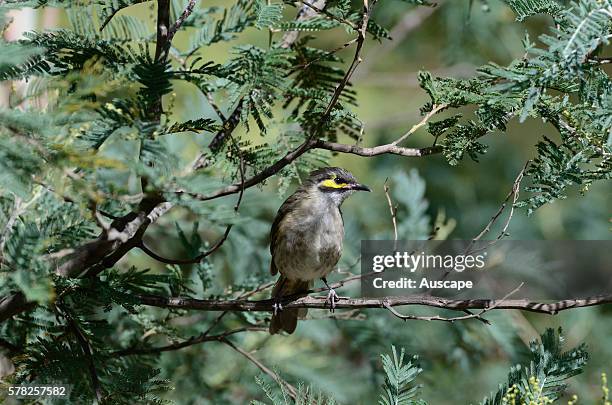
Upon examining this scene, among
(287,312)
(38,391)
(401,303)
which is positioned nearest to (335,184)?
(287,312)

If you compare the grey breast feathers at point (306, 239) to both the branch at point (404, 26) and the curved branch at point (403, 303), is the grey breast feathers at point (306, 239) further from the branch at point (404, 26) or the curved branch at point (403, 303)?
the branch at point (404, 26)

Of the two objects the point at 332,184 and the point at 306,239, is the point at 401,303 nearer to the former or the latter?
the point at 306,239

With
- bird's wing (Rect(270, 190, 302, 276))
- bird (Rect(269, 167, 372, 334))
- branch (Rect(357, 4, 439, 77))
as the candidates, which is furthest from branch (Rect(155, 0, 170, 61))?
branch (Rect(357, 4, 439, 77))

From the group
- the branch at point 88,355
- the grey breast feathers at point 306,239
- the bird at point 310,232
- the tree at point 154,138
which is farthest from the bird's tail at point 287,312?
the branch at point 88,355

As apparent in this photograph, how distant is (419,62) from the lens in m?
6.85

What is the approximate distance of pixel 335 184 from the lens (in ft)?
13.4

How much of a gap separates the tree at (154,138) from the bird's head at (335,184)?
1.06 m

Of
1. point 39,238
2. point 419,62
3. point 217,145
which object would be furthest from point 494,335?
point 419,62

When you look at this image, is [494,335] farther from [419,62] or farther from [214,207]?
[419,62]

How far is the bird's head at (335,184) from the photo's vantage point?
13.3ft

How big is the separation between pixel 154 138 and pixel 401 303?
983 millimetres

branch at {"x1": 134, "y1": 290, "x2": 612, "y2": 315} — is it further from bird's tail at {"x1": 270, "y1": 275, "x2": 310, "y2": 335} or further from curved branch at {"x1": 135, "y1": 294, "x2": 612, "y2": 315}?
bird's tail at {"x1": 270, "y1": 275, "x2": 310, "y2": 335}

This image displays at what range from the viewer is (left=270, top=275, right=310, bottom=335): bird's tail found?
3244 mm

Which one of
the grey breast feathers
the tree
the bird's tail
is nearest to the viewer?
the tree
